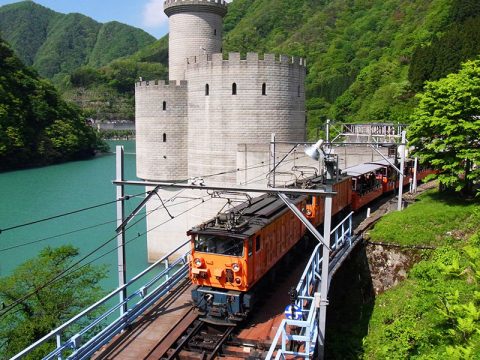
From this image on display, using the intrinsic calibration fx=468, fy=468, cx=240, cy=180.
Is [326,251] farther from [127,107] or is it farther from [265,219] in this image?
[127,107]

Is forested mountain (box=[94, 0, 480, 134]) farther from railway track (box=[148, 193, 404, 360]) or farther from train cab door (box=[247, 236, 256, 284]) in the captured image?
railway track (box=[148, 193, 404, 360])

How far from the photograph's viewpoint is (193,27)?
2731 centimetres

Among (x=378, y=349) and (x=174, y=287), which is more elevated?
(x=174, y=287)

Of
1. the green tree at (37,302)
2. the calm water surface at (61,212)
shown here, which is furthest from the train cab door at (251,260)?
the green tree at (37,302)

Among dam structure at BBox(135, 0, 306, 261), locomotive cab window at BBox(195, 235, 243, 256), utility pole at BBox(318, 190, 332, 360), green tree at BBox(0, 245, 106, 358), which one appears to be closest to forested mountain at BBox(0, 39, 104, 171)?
dam structure at BBox(135, 0, 306, 261)

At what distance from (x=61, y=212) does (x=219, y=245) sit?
32.2 meters

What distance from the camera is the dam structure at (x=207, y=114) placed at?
24094mm

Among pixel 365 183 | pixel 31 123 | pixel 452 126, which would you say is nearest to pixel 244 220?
pixel 452 126

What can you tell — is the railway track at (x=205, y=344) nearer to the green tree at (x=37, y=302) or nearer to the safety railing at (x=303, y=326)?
the safety railing at (x=303, y=326)

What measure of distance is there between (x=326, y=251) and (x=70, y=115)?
82998 mm

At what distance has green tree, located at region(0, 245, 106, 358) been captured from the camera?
1513cm

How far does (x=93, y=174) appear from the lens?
207ft

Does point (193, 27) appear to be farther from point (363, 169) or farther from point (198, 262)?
point (198, 262)

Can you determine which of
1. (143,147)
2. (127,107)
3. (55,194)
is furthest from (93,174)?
(127,107)
